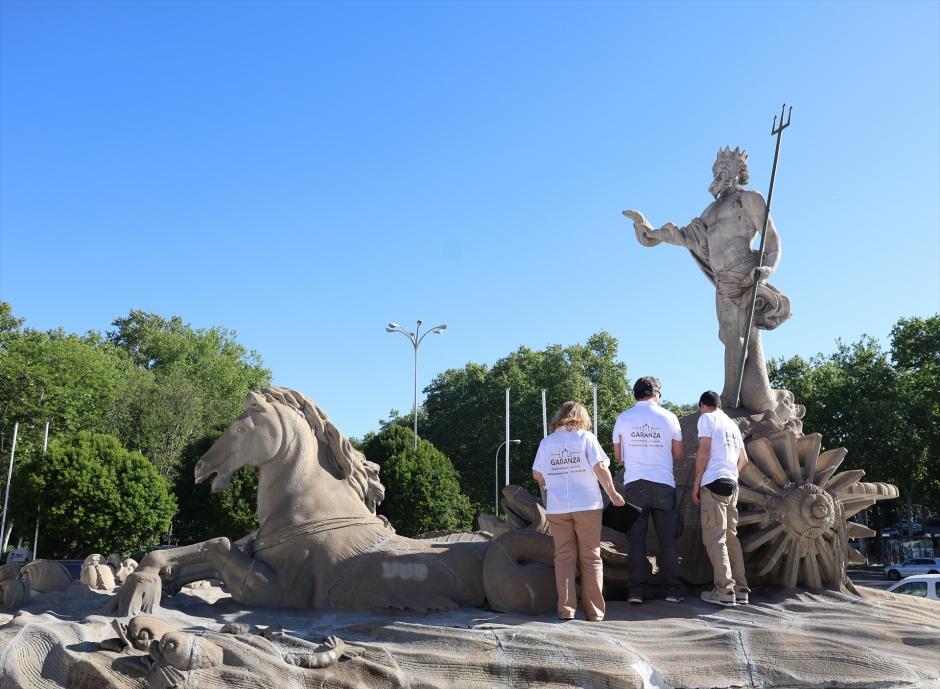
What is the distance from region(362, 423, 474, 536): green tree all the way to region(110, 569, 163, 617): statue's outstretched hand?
2173 cm

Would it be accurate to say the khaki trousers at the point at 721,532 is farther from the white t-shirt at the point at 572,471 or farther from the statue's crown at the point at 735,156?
the statue's crown at the point at 735,156

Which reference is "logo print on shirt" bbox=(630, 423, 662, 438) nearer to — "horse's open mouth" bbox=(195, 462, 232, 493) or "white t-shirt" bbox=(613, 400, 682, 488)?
"white t-shirt" bbox=(613, 400, 682, 488)

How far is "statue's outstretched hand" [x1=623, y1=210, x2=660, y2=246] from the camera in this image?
30.7ft

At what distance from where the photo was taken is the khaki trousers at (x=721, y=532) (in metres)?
5.88

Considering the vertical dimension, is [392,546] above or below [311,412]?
below

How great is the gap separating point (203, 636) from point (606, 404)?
A: 38.9 m

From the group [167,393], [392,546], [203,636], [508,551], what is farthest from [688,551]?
[167,393]

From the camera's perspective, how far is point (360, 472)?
6.96m

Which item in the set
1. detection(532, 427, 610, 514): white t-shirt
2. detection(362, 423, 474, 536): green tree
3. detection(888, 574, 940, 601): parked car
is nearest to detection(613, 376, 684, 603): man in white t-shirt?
detection(532, 427, 610, 514): white t-shirt

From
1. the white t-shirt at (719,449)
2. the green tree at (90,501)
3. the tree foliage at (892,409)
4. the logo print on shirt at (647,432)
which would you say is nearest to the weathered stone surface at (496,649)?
the white t-shirt at (719,449)

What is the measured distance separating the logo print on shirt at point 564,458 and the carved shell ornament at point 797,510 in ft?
4.86

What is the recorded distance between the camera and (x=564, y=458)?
569 cm

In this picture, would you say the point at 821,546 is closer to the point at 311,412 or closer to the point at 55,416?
the point at 311,412

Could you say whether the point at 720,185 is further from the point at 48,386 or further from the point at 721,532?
the point at 48,386
